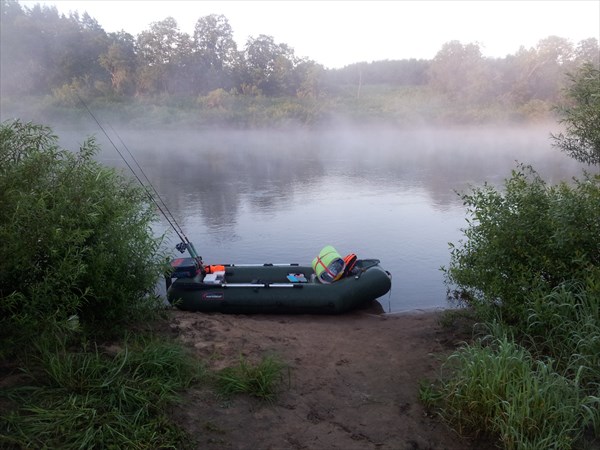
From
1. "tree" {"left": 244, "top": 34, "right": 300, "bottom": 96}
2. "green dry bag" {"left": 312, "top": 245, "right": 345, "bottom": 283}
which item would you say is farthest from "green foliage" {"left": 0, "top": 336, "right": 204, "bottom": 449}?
"tree" {"left": 244, "top": 34, "right": 300, "bottom": 96}

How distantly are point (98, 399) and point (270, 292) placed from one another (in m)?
3.14

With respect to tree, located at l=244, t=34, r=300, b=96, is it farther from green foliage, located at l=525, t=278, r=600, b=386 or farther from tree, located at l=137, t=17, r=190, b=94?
green foliage, located at l=525, t=278, r=600, b=386

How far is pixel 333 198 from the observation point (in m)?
13.2

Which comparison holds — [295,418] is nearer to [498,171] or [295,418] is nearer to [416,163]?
[498,171]

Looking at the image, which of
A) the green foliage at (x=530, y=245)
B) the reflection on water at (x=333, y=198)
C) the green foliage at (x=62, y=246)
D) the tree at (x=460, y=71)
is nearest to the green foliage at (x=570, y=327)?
the green foliage at (x=530, y=245)

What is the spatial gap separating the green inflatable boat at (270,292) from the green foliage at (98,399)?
2290mm

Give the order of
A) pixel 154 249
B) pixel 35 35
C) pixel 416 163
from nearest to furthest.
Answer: pixel 154 249, pixel 416 163, pixel 35 35

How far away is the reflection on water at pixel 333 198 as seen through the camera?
27.3ft

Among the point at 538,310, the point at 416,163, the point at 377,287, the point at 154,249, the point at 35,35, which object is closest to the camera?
the point at 538,310

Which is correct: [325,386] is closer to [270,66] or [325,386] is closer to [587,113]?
[587,113]

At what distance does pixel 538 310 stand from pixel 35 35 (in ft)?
135

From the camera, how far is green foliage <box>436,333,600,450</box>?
2.74 metres

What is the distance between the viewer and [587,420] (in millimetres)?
2750

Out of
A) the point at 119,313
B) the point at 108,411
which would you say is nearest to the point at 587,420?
the point at 108,411
